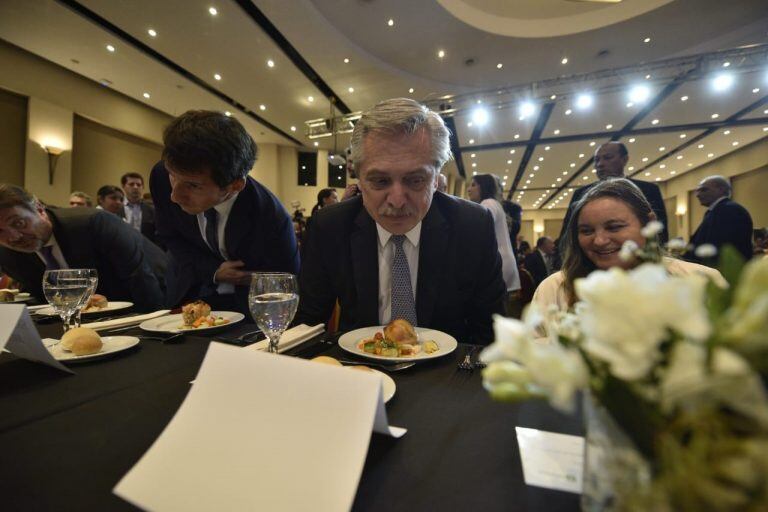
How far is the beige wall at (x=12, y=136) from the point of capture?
5289mm

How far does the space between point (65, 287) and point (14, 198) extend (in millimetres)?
1435

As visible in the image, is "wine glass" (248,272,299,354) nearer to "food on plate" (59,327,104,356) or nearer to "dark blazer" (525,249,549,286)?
"food on plate" (59,327,104,356)

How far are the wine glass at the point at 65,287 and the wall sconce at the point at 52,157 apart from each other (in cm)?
705

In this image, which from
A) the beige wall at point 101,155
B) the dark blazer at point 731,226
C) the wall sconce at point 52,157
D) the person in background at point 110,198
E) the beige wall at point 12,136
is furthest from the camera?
the beige wall at point 101,155

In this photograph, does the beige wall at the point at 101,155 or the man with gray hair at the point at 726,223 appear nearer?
the man with gray hair at the point at 726,223

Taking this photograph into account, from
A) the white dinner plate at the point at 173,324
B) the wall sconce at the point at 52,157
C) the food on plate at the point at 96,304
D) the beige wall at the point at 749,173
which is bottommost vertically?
the white dinner plate at the point at 173,324

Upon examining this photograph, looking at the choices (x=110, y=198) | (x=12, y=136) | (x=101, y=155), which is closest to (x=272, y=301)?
(x=110, y=198)

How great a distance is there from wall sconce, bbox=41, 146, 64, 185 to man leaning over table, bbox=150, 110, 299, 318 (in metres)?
6.02

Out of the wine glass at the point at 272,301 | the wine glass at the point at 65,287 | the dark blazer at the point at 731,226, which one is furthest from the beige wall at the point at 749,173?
the wine glass at the point at 65,287

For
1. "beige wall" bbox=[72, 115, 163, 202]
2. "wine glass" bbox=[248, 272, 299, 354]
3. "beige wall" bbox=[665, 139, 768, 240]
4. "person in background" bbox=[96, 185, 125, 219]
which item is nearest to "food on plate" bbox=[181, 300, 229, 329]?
"wine glass" bbox=[248, 272, 299, 354]

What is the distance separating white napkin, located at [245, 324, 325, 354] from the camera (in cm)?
90

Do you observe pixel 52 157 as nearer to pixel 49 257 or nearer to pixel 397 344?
pixel 49 257

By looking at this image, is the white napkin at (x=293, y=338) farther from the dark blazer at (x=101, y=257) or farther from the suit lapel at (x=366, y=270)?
the dark blazer at (x=101, y=257)

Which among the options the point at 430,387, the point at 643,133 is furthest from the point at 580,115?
the point at 430,387
